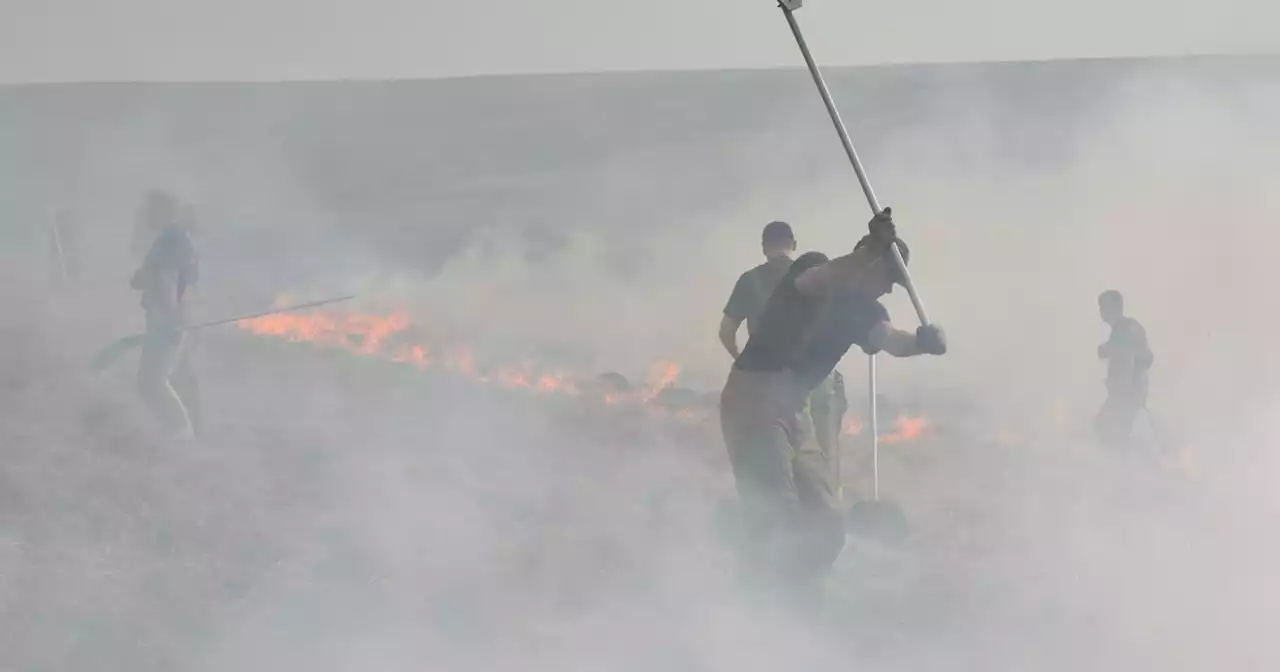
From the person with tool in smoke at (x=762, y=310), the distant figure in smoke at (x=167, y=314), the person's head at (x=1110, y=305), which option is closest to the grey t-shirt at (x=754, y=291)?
the person with tool in smoke at (x=762, y=310)

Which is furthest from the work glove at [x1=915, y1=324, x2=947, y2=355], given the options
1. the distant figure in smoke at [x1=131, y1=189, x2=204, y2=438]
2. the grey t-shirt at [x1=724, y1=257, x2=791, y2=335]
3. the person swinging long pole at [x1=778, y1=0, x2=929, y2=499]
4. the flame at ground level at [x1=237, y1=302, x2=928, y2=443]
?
the distant figure in smoke at [x1=131, y1=189, x2=204, y2=438]

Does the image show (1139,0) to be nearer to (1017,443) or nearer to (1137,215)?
(1137,215)

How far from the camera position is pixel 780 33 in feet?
6.42

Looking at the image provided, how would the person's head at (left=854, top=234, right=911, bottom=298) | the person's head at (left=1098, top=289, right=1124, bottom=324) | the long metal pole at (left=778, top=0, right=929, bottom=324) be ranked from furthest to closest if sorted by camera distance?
1. the person's head at (left=1098, top=289, right=1124, bottom=324)
2. the person's head at (left=854, top=234, right=911, bottom=298)
3. the long metal pole at (left=778, top=0, right=929, bottom=324)

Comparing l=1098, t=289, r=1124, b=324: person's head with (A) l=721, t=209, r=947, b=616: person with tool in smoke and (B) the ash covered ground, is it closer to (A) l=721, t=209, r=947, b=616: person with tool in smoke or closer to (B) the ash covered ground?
(B) the ash covered ground

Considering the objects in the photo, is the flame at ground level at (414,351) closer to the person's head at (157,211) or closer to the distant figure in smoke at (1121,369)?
the person's head at (157,211)

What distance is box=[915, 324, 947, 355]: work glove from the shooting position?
1901 mm

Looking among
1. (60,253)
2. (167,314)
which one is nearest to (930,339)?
(167,314)

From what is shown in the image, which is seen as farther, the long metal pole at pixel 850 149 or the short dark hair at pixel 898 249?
the short dark hair at pixel 898 249

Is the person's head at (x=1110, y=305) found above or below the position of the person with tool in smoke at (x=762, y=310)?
above

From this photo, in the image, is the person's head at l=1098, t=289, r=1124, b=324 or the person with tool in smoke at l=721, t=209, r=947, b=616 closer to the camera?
the person with tool in smoke at l=721, t=209, r=947, b=616

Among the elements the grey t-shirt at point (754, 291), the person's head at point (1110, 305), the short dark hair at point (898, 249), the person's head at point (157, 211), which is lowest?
the person's head at point (157, 211)

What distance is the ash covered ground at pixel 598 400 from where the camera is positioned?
177 centimetres

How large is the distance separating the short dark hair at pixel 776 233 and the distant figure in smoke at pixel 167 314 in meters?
0.99
